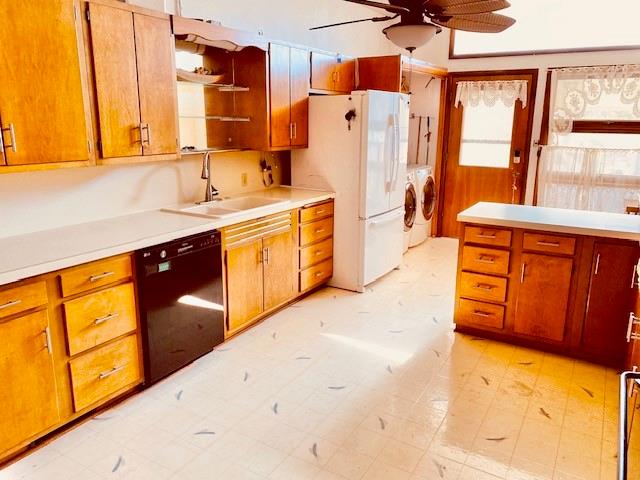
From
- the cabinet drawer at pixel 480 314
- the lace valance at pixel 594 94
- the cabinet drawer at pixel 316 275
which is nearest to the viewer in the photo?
the cabinet drawer at pixel 480 314

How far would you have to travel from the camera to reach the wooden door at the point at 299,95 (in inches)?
157

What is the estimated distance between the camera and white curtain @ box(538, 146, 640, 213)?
5.12 meters

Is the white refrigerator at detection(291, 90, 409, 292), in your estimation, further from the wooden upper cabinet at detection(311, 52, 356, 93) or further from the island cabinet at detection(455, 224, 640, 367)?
the island cabinet at detection(455, 224, 640, 367)

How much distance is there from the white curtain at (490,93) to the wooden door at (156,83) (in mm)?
4014

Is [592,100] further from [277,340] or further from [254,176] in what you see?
[277,340]

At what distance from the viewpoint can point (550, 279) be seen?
3.13 meters

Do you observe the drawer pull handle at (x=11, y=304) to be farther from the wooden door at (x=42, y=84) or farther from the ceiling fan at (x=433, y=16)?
the ceiling fan at (x=433, y=16)

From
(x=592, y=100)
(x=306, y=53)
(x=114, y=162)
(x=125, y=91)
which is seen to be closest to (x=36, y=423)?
(x=114, y=162)

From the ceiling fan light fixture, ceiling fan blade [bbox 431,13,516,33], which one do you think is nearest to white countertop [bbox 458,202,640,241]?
ceiling fan blade [bbox 431,13,516,33]

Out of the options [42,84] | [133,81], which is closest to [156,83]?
[133,81]

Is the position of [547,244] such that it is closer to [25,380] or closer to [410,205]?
[410,205]

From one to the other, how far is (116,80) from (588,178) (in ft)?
16.1

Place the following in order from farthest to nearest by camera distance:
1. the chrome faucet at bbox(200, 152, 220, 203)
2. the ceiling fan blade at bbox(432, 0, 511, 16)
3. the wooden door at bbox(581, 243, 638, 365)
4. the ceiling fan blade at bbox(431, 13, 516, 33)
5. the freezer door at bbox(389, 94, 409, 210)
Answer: the freezer door at bbox(389, 94, 409, 210) < the chrome faucet at bbox(200, 152, 220, 203) < the wooden door at bbox(581, 243, 638, 365) < the ceiling fan blade at bbox(431, 13, 516, 33) < the ceiling fan blade at bbox(432, 0, 511, 16)

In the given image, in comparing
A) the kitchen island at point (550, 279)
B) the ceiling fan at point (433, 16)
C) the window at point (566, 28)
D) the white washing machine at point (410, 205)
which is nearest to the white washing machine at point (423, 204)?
the white washing machine at point (410, 205)
